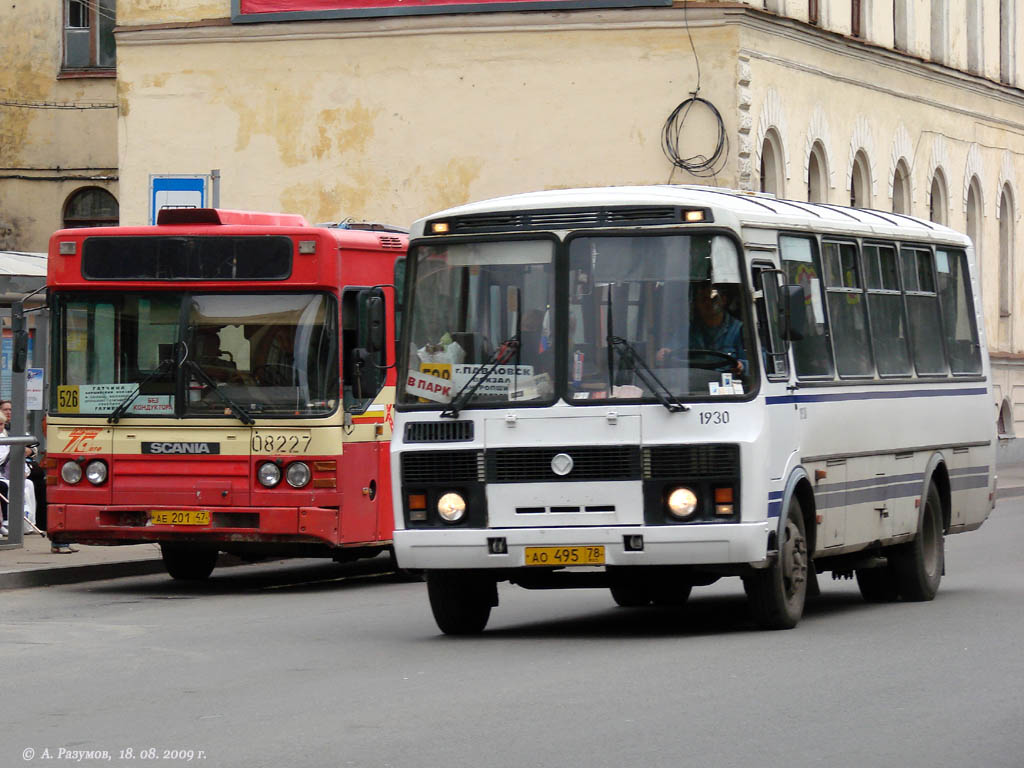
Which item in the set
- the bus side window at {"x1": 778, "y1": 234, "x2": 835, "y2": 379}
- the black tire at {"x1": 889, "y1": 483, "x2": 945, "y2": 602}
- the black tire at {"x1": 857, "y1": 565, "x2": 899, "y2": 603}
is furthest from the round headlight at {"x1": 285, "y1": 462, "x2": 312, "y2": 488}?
the bus side window at {"x1": 778, "y1": 234, "x2": 835, "y2": 379}

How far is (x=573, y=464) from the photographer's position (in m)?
13.2

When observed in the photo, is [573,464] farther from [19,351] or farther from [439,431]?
[19,351]

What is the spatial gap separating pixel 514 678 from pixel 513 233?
3.15 meters

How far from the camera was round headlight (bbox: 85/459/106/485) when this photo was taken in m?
17.8

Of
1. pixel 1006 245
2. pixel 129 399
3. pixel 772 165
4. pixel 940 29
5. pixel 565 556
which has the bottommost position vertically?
pixel 565 556

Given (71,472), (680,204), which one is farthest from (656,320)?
(71,472)

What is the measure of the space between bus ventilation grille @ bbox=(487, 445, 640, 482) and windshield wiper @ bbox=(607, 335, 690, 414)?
0.33 meters

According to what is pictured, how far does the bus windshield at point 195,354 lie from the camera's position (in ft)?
56.9

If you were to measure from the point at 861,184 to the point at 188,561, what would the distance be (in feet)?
68.0

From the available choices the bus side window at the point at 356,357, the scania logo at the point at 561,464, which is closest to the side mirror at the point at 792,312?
the scania logo at the point at 561,464

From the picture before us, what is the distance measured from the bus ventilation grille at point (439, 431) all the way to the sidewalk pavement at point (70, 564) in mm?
5780

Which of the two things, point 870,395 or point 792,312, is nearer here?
point 792,312

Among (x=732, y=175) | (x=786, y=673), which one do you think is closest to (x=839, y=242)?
(x=786, y=673)

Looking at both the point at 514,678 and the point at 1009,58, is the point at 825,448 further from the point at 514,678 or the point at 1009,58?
the point at 1009,58
